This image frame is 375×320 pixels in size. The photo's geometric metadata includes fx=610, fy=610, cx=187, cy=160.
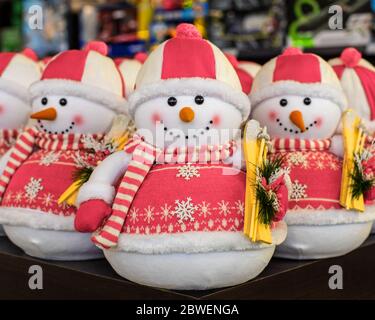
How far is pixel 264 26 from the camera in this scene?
328 centimetres

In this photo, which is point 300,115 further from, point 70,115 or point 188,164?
point 70,115

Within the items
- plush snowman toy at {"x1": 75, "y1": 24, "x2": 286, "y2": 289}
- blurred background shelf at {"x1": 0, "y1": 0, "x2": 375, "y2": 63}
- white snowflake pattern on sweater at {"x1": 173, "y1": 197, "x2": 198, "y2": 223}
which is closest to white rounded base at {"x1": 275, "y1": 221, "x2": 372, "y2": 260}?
plush snowman toy at {"x1": 75, "y1": 24, "x2": 286, "y2": 289}

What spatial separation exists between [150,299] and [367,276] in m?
0.63

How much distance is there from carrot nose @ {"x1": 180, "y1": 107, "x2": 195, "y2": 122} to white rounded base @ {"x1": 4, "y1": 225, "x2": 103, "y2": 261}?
0.39 metres

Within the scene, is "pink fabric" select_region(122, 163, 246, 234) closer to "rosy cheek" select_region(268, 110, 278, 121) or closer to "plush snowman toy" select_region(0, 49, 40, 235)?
"rosy cheek" select_region(268, 110, 278, 121)

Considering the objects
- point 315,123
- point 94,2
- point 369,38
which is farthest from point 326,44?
point 94,2

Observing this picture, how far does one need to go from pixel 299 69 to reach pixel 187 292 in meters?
0.61

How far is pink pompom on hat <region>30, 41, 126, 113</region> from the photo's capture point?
147cm

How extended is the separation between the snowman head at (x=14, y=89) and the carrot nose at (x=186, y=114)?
591 millimetres

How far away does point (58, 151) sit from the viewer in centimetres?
149

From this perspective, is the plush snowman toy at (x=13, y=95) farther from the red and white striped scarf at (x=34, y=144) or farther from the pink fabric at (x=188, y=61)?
the pink fabric at (x=188, y=61)

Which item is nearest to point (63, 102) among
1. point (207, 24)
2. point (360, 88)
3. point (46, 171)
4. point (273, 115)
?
point (46, 171)

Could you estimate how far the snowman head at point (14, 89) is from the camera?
5.47ft

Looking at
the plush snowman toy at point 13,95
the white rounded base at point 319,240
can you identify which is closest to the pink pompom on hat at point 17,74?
the plush snowman toy at point 13,95
